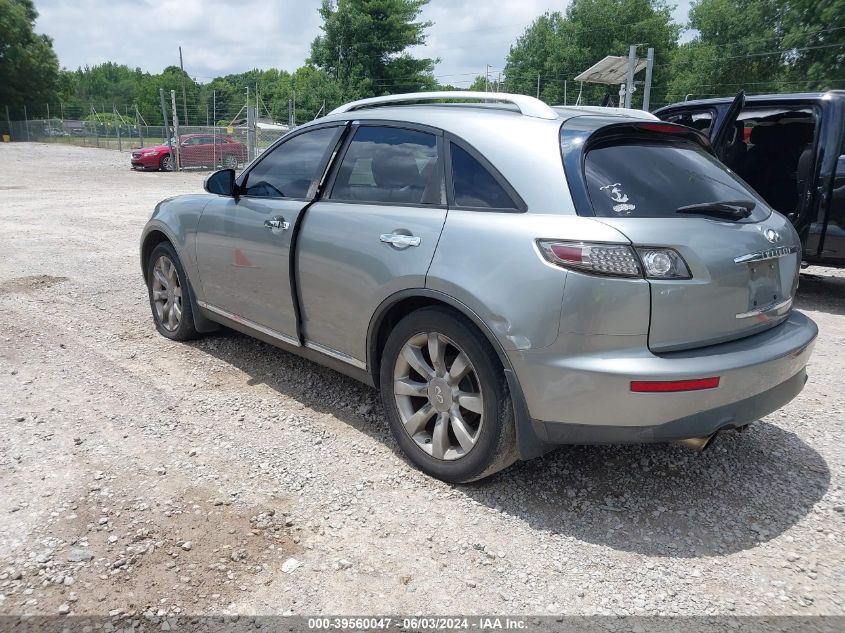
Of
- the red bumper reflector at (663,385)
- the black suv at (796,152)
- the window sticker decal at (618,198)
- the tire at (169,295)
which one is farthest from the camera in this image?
the black suv at (796,152)

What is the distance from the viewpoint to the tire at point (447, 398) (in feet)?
9.34

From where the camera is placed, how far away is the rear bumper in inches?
100

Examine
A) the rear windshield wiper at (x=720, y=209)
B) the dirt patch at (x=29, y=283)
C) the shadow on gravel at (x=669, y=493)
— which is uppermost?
the rear windshield wiper at (x=720, y=209)

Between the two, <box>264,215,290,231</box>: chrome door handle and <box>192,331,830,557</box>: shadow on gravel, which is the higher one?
<box>264,215,290,231</box>: chrome door handle

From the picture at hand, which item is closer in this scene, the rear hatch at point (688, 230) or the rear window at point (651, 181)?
the rear hatch at point (688, 230)

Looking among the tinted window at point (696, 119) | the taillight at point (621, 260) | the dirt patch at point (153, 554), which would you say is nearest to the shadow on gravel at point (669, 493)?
the dirt patch at point (153, 554)

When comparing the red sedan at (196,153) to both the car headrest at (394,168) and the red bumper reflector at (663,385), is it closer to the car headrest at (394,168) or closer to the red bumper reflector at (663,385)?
the car headrest at (394,168)

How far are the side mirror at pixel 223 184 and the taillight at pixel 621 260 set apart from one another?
2.54 metres

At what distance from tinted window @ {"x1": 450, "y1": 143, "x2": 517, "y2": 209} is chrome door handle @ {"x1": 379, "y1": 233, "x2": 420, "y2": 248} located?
261mm

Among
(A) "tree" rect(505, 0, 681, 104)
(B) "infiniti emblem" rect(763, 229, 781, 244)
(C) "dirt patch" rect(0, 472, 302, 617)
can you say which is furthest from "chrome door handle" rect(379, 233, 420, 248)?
(A) "tree" rect(505, 0, 681, 104)

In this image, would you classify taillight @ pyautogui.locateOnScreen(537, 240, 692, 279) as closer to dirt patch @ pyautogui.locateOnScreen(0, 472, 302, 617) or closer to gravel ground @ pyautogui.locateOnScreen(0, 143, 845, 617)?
gravel ground @ pyautogui.locateOnScreen(0, 143, 845, 617)

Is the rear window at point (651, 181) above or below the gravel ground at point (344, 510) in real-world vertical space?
above

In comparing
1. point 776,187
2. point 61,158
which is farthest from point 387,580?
point 61,158

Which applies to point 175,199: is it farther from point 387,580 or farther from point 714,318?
point 714,318
